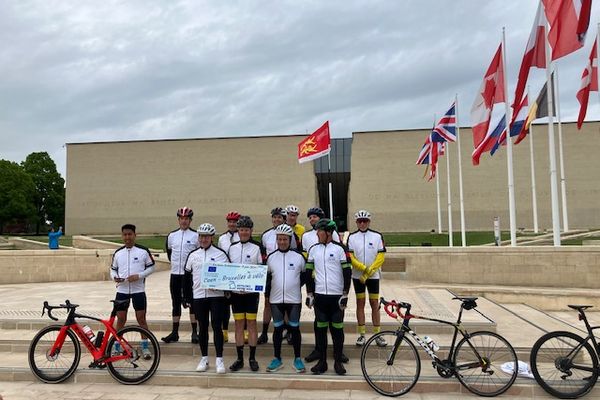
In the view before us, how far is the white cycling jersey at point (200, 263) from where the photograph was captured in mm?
5586

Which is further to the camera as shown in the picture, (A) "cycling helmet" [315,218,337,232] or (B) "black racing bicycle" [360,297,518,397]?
(A) "cycling helmet" [315,218,337,232]

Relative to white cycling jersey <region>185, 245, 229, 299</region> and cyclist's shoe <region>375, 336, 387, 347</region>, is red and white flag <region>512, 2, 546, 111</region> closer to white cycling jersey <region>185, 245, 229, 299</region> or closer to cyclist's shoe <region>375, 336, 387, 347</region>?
cyclist's shoe <region>375, 336, 387, 347</region>

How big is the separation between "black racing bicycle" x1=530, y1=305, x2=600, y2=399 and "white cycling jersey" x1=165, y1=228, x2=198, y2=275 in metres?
4.56

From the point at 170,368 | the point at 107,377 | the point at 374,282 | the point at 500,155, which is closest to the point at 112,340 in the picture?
the point at 107,377

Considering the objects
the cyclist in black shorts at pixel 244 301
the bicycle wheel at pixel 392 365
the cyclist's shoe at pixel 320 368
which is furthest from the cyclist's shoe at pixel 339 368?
the cyclist in black shorts at pixel 244 301

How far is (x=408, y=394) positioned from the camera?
5207mm

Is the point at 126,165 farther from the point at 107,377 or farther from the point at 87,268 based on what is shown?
the point at 107,377

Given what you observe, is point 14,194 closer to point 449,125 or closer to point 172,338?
point 449,125

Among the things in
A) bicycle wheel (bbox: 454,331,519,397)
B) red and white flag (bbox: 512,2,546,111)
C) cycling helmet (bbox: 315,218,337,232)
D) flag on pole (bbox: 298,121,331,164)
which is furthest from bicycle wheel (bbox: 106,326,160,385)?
red and white flag (bbox: 512,2,546,111)

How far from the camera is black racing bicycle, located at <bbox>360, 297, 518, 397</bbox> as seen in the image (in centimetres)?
514

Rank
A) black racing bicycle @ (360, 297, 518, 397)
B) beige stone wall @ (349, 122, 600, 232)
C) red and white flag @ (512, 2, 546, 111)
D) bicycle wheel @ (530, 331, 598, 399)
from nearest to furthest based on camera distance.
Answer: bicycle wheel @ (530, 331, 598, 399), black racing bicycle @ (360, 297, 518, 397), red and white flag @ (512, 2, 546, 111), beige stone wall @ (349, 122, 600, 232)

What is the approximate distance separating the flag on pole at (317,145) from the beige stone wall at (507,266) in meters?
4.07

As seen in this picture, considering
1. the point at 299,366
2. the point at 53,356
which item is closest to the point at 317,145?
the point at 299,366

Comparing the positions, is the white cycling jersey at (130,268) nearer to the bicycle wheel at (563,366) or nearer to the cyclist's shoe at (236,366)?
the cyclist's shoe at (236,366)
